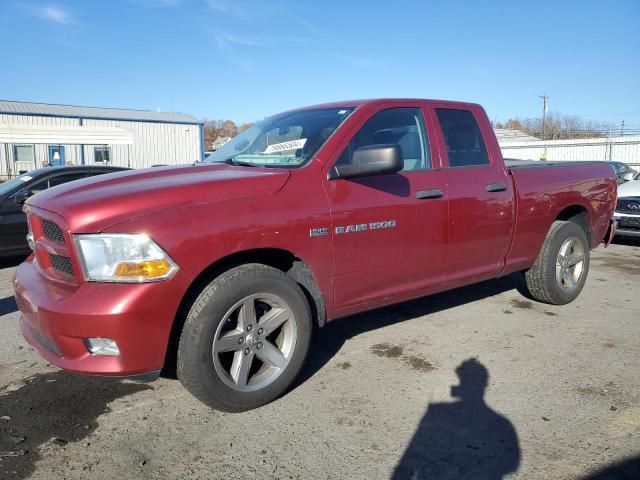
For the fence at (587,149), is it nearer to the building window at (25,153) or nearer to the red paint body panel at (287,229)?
the building window at (25,153)

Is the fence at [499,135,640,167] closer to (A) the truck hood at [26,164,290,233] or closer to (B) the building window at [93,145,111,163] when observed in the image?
(B) the building window at [93,145,111,163]

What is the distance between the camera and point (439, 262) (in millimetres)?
3908

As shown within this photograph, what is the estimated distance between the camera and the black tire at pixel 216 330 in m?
2.75

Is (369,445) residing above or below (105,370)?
below

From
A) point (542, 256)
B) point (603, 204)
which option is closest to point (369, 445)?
point (542, 256)

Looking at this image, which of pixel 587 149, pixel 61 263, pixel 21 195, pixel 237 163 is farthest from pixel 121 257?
pixel 587 149

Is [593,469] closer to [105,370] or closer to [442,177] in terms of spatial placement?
[442,177]

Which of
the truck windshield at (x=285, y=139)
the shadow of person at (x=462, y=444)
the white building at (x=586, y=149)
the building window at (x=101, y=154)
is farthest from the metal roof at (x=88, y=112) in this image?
the shadow of person at (x=462, y=444)

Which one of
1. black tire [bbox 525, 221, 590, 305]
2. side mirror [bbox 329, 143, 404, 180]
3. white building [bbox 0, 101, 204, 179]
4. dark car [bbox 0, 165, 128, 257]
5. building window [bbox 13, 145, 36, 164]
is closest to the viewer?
side mirror [bbox 329, 143, 404, 180]

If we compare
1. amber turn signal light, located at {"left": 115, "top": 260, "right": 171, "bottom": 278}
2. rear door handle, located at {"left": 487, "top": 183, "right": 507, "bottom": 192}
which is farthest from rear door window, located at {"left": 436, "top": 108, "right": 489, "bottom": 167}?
amber turn signal light, located at {"left": 115, "top": 260, "right": 171, "bottom": 278}

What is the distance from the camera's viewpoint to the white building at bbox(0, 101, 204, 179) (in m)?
29.4

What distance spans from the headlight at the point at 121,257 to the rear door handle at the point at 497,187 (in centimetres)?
278

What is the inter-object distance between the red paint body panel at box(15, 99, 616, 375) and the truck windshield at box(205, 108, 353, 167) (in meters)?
0.12

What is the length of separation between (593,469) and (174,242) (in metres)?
2.36
